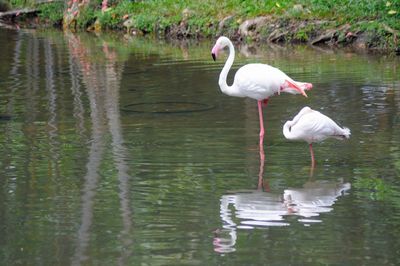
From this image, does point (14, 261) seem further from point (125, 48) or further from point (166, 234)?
point (125, 48)

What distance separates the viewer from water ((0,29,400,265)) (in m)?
8.14

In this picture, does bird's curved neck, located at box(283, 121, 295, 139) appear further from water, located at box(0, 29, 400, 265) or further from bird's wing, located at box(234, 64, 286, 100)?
bird's wing, located at box(234, 64, 286, 100)

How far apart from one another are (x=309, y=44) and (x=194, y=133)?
38.4 feet

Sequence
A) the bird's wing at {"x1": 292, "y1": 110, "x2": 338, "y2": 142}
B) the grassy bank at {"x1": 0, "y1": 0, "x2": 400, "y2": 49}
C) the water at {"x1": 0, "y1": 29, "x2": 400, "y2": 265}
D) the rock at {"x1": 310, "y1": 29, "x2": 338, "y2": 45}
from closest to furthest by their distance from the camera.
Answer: the water at {"x1": 0, "y1": 29, "x2": 400, "y2": 265}, the bird's wing at {"x1": 292, "y1": 110, "x2": 338, "y2": 142}, the grassy bank at {"x1": 0, "y1": 0, "x2": 400, "y2": 49}, the rock at {"x1": 310, "y1": 29, "x2": 338, "y2": 45}

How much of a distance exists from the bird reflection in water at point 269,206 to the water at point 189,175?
18 millimetres

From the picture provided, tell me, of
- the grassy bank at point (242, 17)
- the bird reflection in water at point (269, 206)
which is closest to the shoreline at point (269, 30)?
the grassy bank at point (242, 17)

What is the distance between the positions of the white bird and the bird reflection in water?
818mm

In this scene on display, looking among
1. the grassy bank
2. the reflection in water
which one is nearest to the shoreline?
the grassy bank

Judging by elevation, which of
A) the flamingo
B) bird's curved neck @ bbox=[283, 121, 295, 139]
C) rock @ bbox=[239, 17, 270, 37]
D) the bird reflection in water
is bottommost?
the bird reflection in water

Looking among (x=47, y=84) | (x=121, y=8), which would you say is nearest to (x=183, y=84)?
(x=47, y=84)

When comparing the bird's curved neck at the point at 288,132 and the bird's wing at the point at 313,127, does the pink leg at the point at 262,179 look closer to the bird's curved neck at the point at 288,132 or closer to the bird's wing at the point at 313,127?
the bird's curved neck at the point at 288,132

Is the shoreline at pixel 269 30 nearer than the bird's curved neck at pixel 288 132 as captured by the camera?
No

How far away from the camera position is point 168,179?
10.5m

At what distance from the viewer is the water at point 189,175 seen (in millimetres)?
8141
